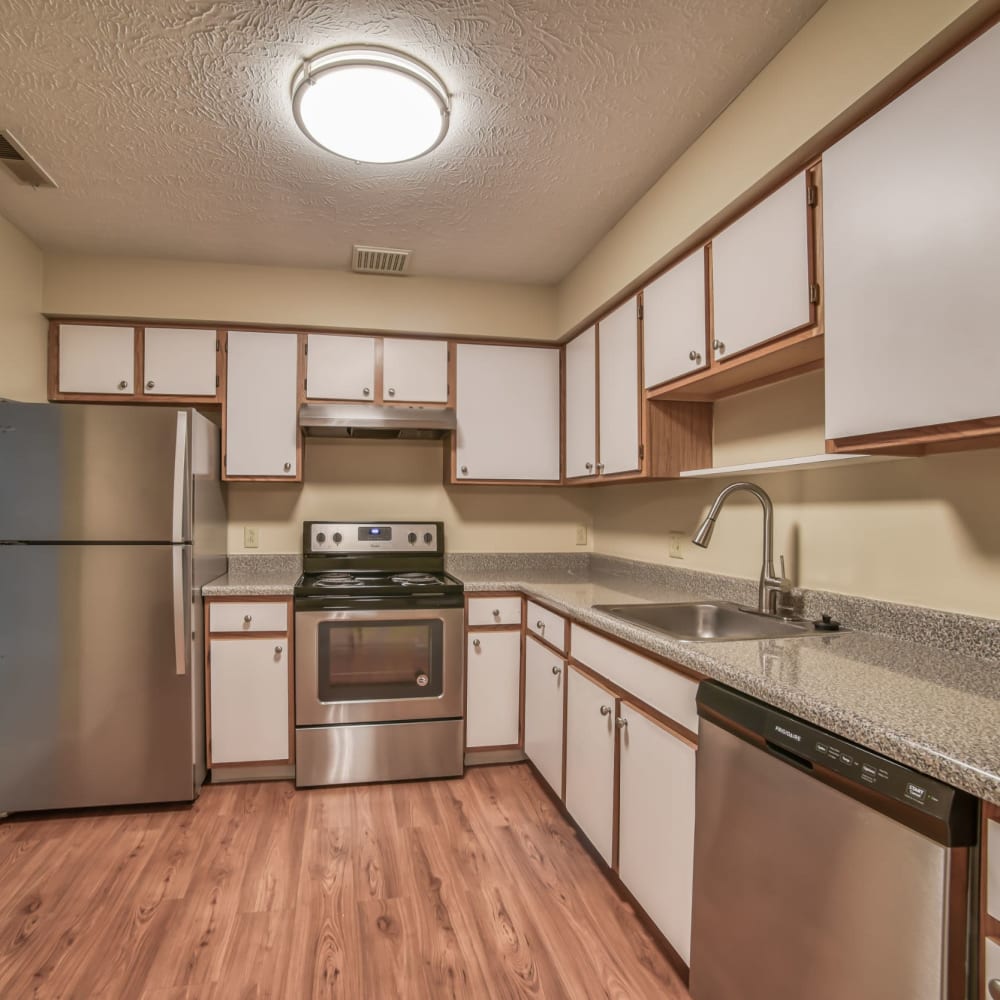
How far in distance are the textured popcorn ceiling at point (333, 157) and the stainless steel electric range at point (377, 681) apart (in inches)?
61.3

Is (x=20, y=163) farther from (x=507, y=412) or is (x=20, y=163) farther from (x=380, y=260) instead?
(x=507, y=412)

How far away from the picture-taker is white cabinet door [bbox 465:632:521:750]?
2896mm

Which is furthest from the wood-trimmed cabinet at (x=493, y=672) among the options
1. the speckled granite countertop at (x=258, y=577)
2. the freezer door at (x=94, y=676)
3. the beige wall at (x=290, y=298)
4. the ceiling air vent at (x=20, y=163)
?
the ceiling air vent at (x=20, y=163)

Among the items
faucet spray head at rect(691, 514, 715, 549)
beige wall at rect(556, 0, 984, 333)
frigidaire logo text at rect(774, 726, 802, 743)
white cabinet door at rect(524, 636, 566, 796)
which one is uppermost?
beige wall at rect(556, 0, 984, 333)

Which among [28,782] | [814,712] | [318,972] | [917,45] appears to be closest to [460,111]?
[917,45]

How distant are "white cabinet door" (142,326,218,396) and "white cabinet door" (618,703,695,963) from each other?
2.43 metres

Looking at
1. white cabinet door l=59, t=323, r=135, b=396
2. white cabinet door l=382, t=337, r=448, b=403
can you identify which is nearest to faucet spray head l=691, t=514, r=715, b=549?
white cabinet door l=382, t=337, r=448, b=403

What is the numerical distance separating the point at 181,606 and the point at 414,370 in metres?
1.52

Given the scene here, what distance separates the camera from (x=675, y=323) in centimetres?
217

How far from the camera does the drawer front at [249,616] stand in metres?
2.71

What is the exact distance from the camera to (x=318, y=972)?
64.9 inches

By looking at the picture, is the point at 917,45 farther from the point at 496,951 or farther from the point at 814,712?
the point at 496,951

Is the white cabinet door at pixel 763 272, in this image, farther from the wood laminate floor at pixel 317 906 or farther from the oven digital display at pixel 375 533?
the oven digital display at pixel 375 533

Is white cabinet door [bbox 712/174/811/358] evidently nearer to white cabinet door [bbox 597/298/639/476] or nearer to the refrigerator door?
white cabinet door [bbox 597/298/639/476]
